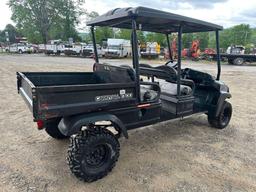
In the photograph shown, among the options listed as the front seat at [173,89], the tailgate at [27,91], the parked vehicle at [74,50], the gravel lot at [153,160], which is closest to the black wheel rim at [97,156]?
the gravel lot at [153,160]

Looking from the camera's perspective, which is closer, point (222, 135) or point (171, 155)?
point (171, 155)

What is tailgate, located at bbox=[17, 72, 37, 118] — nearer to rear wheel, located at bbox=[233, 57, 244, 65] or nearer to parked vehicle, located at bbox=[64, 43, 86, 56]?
rear wheel, located at bbox=[233, 57, 244, 65]

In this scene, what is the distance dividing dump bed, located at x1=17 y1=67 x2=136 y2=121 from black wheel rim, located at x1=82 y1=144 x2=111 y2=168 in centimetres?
48

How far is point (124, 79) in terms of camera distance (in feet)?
11.0

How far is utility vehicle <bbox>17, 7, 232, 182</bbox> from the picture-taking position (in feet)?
8.86

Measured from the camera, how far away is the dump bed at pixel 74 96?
2.52 meters

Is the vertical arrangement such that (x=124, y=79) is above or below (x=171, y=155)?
above

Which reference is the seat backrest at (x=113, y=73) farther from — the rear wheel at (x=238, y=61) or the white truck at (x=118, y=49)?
the rear wheel at (x=238, y=61)

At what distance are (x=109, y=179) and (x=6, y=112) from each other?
3500mm

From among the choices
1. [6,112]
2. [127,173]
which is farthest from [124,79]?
[6,112]

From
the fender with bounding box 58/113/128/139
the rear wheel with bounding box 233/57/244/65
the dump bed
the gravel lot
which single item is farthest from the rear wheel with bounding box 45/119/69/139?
the rear wheel with bounding box 233/57/244/65

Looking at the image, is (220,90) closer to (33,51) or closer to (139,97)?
(139,97)

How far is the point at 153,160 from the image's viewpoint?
344cm

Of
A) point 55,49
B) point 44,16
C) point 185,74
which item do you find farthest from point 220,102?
point 44,16
